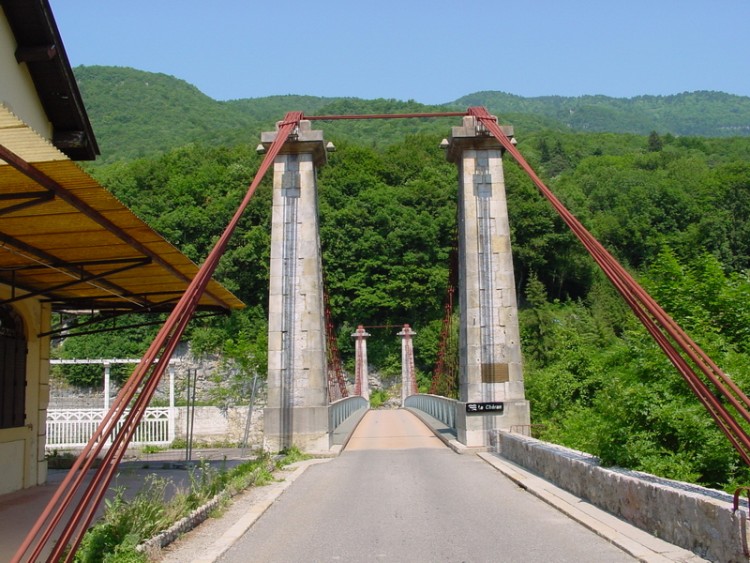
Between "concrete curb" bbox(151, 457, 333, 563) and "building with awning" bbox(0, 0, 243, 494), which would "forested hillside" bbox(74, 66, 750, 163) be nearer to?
"building with awning" bbox(0, 0, 243, 494)

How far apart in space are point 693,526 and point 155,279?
239 inches

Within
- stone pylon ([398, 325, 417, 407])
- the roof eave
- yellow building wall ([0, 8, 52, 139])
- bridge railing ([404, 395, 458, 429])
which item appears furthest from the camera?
stone pylon ([398, 325, 417, 407])

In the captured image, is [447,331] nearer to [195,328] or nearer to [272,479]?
[195,328]

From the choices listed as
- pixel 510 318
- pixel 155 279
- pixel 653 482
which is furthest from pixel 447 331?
pixel 653 482

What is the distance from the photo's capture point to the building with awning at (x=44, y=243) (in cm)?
Answer: 486

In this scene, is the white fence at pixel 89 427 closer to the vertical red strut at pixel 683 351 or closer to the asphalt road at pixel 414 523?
the asphalt road at pixel 414 523

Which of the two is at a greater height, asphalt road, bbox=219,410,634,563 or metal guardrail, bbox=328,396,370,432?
metal guardrail, bbox=328,396,370,432

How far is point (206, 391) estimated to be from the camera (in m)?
40.2

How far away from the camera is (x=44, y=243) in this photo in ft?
21.8

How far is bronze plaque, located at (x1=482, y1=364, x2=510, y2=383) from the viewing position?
15.5 metres

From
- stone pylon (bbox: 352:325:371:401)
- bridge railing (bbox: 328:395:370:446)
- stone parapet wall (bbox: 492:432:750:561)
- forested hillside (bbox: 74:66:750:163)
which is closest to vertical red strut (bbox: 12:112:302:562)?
stone parapet wall (bbox: 492:432:750:561)

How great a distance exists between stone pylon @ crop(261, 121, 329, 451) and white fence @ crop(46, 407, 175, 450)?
764 cm

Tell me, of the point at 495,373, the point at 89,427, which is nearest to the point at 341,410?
the point at 89,427

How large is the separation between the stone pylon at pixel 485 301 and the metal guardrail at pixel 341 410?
2.52m
